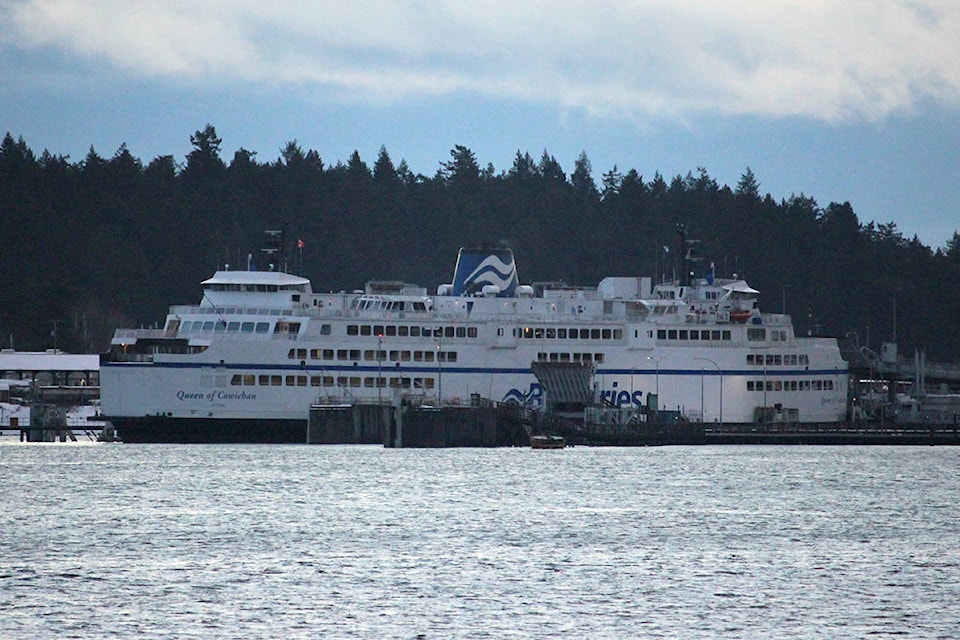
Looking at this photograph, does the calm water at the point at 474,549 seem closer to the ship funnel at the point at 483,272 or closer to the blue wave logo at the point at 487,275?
the ship funnel at the point at 483,272

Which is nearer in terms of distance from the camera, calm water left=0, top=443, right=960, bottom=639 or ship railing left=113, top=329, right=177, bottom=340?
calm water left=0, top=443, right=960, bottom=639

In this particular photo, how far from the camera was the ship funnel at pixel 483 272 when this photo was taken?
82438 mm

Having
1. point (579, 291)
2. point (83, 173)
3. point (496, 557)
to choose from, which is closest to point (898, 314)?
point (83, 173)

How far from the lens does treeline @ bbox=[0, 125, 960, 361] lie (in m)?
126

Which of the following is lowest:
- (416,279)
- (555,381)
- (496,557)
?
(496,557)

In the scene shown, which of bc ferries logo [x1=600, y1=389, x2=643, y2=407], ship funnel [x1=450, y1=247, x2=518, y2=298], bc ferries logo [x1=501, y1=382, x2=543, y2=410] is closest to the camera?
bc ferries logo [x1=501, y1=382, x2=543, y2=410]

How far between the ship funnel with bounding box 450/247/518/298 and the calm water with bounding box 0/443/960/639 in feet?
42.9

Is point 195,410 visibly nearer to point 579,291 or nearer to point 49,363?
point 579,291

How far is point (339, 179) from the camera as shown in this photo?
15088 cm

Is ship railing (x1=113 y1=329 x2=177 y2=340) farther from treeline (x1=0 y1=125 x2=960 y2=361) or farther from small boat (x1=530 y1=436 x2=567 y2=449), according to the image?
treeline (x1=0 y1=125 x2=960 y2=361)

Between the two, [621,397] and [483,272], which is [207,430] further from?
[621,397]

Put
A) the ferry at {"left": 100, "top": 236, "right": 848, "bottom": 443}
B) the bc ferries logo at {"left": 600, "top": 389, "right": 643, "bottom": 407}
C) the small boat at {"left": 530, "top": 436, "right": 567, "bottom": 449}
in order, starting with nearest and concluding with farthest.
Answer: the ferry at {"left": 100, "top": 236, "right": 848, "bottom": 443}
the small boat at {"left": 530, "top": 436, "right": 567, "bottom": 449}
the bc ferries logo at {"left": 600, "top": 389, "right": 643, "bottom": 407}

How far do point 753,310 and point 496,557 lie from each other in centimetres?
4140

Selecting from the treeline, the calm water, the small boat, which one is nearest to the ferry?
the small boat
